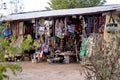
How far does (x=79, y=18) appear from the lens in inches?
474

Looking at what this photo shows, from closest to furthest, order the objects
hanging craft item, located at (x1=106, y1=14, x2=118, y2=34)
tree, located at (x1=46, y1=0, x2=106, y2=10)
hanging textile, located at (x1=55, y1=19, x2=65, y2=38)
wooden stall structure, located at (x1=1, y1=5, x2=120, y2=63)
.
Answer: hanging craft item, located at (x1=106, y1=14, x2=118, y2=34), wooden stall structure, located at (x1=1, y1=5, x2=120, y2=63), hanging textile, located at (x1=55, y1=19, x2=65, y2=38), tree, located at (x1=46, y1=0, x2=106, y2=10)

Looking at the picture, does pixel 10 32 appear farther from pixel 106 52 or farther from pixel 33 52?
pixel 106 52

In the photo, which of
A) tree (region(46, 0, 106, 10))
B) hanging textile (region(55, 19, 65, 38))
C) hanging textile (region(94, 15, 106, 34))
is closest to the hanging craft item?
hanging textile (region(94, 15, 106, 34))

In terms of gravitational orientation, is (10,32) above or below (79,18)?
below

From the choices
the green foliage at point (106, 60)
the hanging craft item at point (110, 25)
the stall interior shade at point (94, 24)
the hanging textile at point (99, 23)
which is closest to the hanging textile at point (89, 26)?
the stall interior shade at point (94, 24)

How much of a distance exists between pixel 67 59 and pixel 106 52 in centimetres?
889

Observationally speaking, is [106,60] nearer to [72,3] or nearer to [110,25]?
[110,25]

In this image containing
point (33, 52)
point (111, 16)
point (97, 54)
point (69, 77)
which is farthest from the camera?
point (33, 52)

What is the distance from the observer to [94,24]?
11.4 m

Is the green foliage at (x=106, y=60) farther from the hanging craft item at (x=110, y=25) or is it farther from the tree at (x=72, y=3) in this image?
the tree at (x=72, y=3)

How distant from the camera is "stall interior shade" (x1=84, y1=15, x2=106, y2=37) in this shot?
1115 centimetres

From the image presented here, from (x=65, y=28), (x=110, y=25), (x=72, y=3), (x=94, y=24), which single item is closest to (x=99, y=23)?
(x=94, y=24)

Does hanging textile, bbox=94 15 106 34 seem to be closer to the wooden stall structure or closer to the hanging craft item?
the wooden stall structure

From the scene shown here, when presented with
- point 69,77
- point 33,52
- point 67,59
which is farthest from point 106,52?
point 33,52
